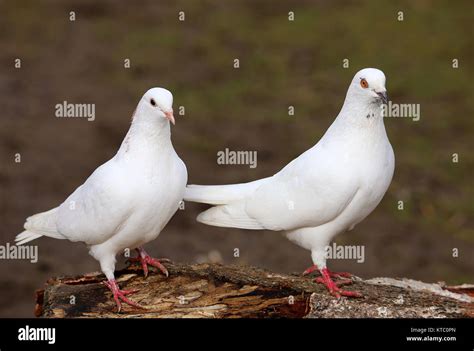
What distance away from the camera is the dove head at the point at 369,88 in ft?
38.2

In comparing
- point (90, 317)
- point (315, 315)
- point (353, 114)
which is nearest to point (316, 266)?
point (315, 315)

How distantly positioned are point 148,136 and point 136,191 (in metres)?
0.57

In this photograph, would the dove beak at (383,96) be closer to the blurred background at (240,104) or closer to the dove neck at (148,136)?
the dove neck at (148,136)

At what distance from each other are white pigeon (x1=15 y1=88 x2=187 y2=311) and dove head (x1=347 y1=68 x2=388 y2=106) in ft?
6.48

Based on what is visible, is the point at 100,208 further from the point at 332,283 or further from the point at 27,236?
the point at 332,283

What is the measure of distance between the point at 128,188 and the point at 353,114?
2489 millimetres

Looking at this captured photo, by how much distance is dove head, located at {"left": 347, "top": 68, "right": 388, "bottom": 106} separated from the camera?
1166cm

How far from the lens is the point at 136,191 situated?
1142cm

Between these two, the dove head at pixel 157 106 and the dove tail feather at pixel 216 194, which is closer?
the dove head at pixel 157 106

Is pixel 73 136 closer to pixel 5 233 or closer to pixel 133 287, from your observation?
pixel 5 233

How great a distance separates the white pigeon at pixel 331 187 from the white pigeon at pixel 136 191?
0.94 meters

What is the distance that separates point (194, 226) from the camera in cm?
1883

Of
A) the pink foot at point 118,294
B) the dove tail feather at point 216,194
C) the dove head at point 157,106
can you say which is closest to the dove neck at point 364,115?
the dove tail feather at point 216,194

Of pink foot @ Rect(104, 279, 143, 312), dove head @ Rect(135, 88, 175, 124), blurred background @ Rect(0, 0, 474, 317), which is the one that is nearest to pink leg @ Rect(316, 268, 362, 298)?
pink foot @ Rect(104, 279, 143, 312)
